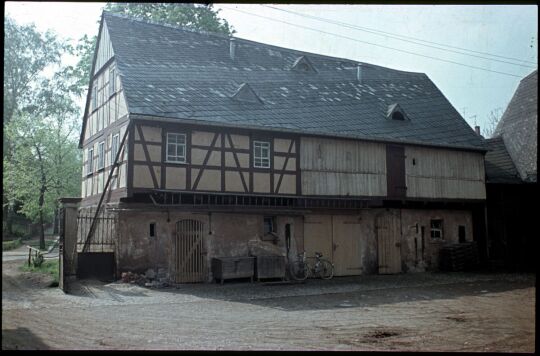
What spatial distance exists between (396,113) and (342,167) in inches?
190

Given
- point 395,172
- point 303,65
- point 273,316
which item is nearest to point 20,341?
point 273,316

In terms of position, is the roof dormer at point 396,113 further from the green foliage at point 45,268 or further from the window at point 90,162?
the green foliage at point 45,268

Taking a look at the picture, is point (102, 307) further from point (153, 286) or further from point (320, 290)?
point (320, 290)

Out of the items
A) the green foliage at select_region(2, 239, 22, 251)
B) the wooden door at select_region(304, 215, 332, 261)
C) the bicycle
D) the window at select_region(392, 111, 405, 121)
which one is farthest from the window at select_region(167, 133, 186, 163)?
the green foliage at select_region(2, 239, 22, 251)

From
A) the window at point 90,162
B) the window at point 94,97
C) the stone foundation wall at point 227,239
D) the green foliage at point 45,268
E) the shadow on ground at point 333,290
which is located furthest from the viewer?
the window at point 94,97

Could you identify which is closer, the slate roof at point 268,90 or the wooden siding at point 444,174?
the slate roof at point 268,90

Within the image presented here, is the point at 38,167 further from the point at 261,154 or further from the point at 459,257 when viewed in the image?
the point at 459,257

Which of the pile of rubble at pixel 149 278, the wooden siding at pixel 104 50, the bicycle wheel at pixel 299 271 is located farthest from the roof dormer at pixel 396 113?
the pile of rubble at pixel 149 278

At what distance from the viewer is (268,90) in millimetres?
22109

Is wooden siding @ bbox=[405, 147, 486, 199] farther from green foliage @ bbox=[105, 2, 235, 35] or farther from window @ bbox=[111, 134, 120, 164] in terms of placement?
green foliage @ bbox=[105, 2, 235, 35]

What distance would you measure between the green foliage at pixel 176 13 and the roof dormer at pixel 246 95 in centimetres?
1107

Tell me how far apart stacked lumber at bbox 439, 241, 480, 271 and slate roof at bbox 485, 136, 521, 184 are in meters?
3.86

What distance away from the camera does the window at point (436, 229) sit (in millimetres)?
24289

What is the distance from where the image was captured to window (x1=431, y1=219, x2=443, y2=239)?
79.7 feet
